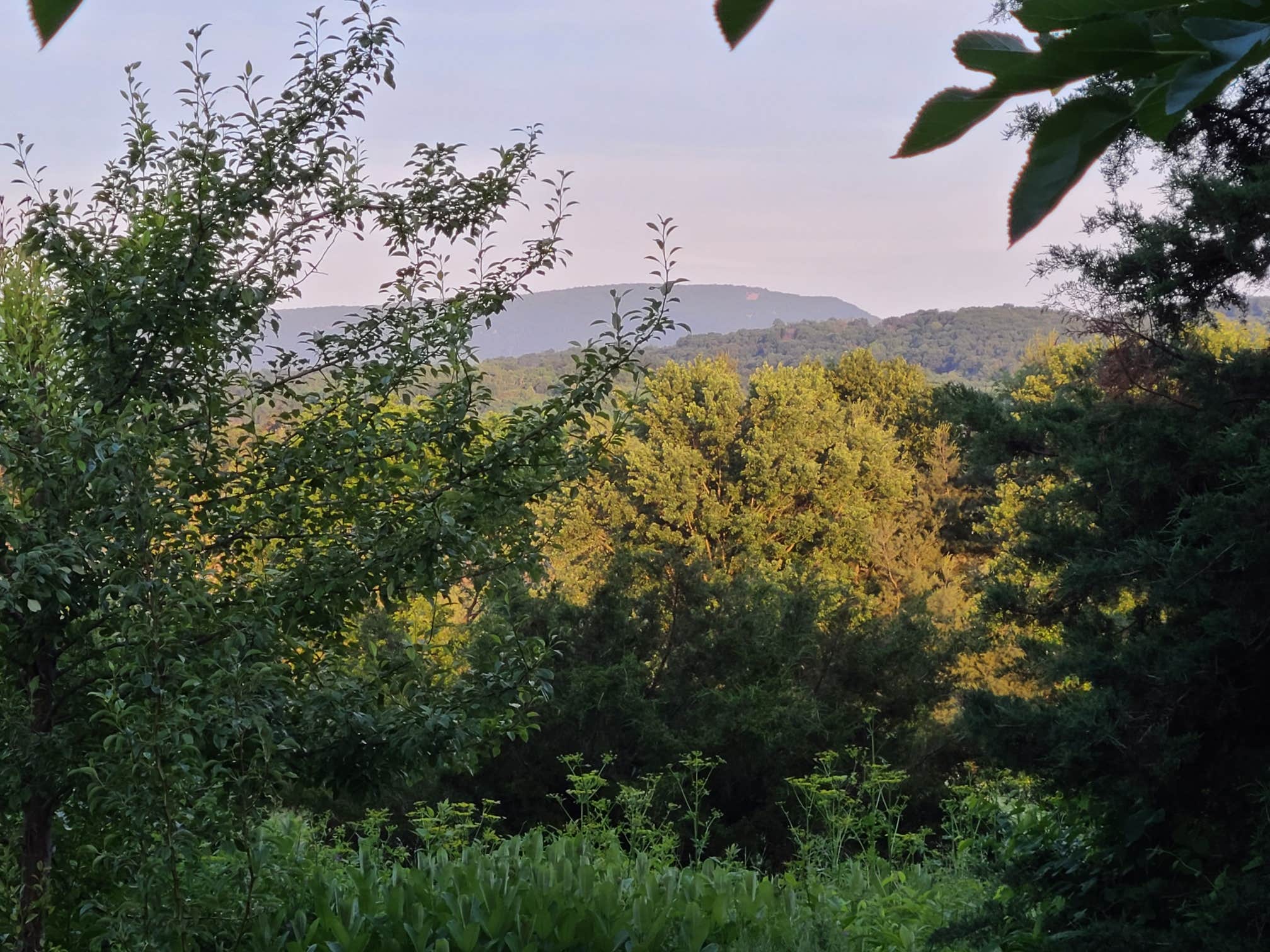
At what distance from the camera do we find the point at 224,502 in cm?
400

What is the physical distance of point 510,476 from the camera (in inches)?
158

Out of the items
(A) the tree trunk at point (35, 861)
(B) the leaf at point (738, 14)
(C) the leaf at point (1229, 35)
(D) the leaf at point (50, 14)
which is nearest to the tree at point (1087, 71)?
(C) the leaf at point (1229, 35)

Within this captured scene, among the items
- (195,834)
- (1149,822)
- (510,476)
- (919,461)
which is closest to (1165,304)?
(1149,822)

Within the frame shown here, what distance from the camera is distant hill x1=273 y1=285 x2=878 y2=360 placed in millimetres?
4629

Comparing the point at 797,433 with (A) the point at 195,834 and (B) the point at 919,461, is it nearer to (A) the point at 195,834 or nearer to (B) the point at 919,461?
(B) the point at 919,461

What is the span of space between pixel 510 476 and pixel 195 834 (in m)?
1.51

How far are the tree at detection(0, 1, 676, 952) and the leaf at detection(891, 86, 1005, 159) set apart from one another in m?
2.87

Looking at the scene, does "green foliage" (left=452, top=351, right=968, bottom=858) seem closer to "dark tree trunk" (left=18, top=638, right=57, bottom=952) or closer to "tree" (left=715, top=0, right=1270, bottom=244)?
"dark tree trunk" (left=18, top=638, right=57, bottom=952)

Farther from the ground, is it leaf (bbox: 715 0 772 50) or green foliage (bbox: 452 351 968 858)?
leaf (bbox: 715 0 772 50)

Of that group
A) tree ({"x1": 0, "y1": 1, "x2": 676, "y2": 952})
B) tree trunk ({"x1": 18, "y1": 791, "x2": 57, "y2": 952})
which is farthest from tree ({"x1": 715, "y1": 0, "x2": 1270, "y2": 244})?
tree trunk ({"x1": 18, "y1": 791, "x2": 57, "y2": 952})

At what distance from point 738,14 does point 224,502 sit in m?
3.89

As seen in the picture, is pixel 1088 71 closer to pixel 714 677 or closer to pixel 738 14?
pixel 738 14

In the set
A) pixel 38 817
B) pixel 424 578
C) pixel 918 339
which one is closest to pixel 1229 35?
pixel 424 578

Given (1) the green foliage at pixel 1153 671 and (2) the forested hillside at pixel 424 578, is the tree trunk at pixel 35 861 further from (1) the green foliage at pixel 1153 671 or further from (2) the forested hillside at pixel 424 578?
(1) the green foliage at pixel 1153 671
